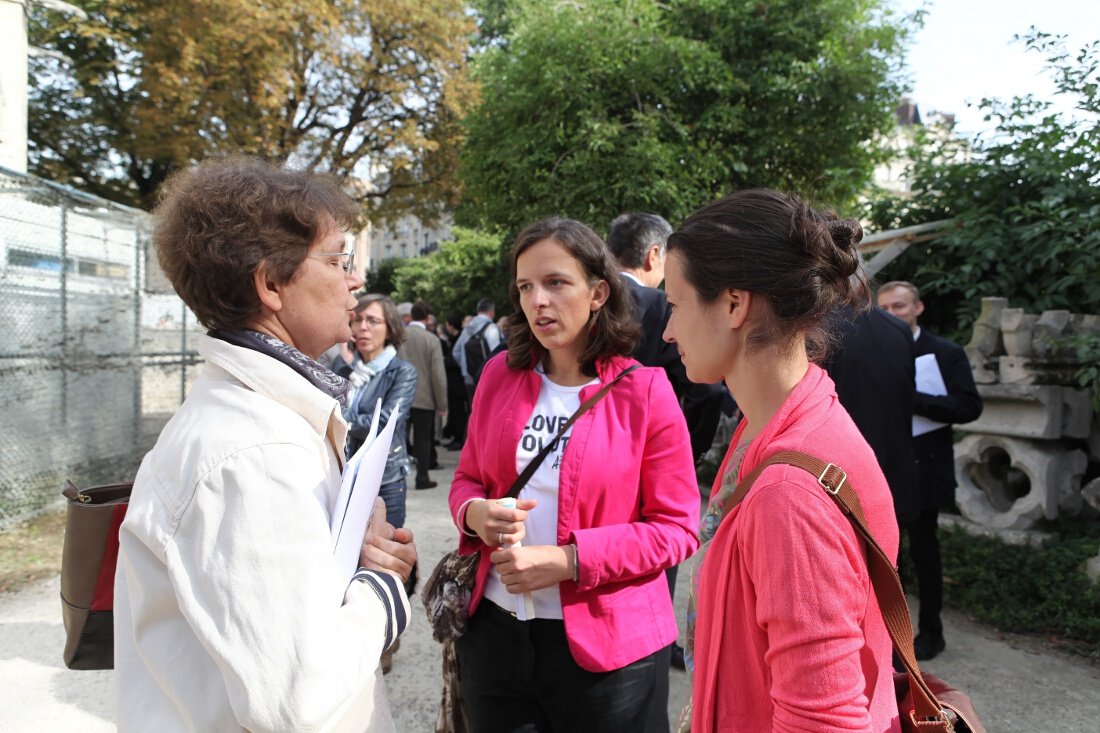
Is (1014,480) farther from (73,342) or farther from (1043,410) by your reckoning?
(73,342)

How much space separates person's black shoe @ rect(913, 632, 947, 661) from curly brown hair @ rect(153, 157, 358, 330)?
13.8 feet

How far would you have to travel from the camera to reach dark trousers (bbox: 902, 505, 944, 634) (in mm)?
4250

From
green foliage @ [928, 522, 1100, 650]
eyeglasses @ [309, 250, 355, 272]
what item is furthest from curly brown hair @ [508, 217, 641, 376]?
green foliage @ [928, 522, 1100, 650]

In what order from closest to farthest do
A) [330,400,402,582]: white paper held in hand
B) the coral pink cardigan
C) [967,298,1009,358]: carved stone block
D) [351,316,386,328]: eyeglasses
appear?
the coral pink cardigan
[330,400,402,582]: white paper held in hand
[351,316,386,328]: eyeglasses
[967,298,1009,358]: carved stone block

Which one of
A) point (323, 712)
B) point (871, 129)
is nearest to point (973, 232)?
point (871, 129)

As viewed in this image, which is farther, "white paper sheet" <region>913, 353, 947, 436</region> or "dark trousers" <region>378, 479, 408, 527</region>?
"white paper sheet" <region>913, 353, 947, 436</region>

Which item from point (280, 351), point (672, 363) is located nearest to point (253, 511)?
point (280, 351)

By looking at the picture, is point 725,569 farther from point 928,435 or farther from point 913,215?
point 913,215

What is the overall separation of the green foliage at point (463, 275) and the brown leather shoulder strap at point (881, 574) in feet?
71.5

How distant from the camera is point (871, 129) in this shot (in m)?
10.6

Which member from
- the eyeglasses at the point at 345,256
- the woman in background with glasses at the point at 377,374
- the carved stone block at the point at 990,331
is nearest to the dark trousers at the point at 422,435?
the woman in background with glasses at the point at 377,374

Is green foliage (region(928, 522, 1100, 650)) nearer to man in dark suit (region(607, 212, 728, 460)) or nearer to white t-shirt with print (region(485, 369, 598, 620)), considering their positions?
man in dark suit (region(607, 212, 728, 460))

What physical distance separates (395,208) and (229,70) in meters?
5.22

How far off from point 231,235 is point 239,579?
61cm
